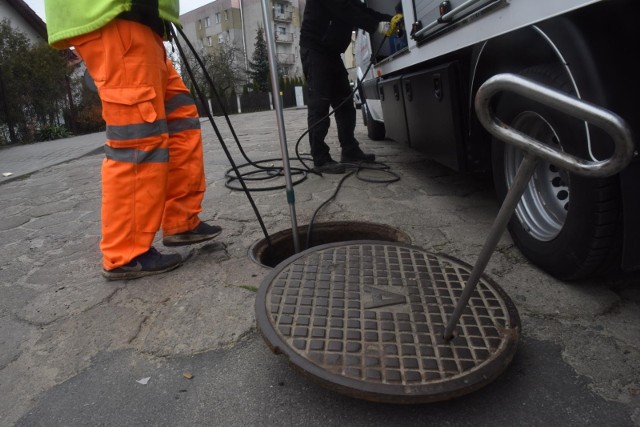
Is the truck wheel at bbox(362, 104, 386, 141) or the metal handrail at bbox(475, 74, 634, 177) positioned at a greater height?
the truck wheel at bbox(362, 104, 386, 141)

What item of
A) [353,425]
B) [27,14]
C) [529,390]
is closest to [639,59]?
[529,390]

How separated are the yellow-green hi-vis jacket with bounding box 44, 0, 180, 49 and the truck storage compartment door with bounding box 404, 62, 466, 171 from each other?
1506mm

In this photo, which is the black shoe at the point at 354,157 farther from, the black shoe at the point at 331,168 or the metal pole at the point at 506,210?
the metal pole at the point at 506,210

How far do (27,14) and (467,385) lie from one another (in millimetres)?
20378

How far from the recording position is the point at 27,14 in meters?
16.3

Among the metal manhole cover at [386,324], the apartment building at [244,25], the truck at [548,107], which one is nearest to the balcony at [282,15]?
the apartment building at [244,25]

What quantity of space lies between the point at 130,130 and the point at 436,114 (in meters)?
1.71

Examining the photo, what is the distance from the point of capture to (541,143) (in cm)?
100

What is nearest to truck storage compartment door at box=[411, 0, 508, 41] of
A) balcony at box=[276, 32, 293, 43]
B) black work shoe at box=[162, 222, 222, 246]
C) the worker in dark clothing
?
the worker in dark clothing

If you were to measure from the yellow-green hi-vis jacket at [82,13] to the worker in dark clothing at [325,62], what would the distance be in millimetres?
2164

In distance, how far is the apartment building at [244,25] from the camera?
45.4m

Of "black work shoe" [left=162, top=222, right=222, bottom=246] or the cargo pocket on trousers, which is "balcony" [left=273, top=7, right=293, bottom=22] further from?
the cargo pocket on trousers

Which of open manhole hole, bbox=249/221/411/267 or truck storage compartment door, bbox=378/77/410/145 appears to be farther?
truck storage compartment door, bbox=378/77/410/145

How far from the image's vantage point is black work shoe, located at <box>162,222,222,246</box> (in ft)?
7.89
